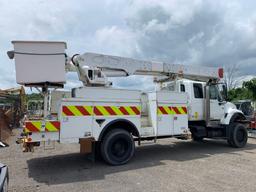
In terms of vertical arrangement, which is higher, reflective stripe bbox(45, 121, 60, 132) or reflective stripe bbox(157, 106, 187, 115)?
reflective stripe bbox(157, 106, 187, 115)

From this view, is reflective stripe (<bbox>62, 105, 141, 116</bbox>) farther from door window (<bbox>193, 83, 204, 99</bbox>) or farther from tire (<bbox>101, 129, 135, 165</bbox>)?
door window (<bbox>193, 83, 204, 99</bbox>)

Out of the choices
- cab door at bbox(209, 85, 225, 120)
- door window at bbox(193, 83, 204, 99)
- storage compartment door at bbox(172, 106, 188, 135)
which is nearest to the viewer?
storage compartment door at bbox(172, 106, 188, 135)

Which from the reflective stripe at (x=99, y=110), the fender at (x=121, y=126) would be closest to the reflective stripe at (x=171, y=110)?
the reflective stripe at (x=99, y=110)

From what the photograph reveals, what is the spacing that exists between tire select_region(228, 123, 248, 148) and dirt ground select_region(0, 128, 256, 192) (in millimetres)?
957

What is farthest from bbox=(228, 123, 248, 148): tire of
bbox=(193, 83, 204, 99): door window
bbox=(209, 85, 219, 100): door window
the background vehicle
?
the background vehicle

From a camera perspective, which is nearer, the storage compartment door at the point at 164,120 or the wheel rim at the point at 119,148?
the wheel rim at the point at 119,148

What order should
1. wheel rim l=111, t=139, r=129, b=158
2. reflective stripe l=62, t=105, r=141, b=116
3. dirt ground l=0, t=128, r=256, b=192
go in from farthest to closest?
1. wheel rim l=111, t=139, r=129, b=158
2. reflective stripe l=62, t=105, r=141, b=116
3. dirt ground l=0, t=128, r=256, b=192

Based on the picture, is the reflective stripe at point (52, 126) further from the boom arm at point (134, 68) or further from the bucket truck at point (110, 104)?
the boom arm at point (134, 68)

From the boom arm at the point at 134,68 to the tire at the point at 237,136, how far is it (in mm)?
2146

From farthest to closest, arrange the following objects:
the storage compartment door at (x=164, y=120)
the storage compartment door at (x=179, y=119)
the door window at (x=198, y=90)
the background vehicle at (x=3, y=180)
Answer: the door window at (x=198, y=90), the storage compartment door at (x=179, y=119), the storage compartment door at (x=164, y=120), the background vehicle at (x=3, y=180)

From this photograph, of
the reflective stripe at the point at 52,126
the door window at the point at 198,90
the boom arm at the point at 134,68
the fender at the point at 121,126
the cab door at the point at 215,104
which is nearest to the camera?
the reflective stripe at the point at 52,126

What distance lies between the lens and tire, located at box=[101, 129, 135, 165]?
6.80 meters

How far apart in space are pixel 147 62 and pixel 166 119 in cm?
211

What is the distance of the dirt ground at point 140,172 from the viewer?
523 centimetres
